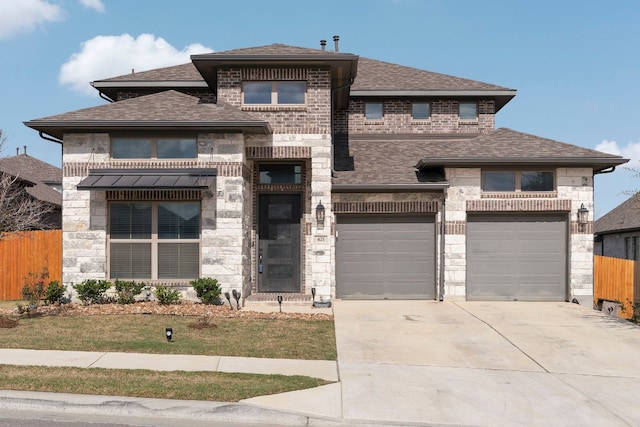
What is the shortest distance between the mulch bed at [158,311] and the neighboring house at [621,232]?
18.3 meters

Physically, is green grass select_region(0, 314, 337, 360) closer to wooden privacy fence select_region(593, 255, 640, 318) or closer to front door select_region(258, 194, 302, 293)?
front door select_region(258, 194, 302, 293)

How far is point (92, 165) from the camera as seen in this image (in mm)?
14648

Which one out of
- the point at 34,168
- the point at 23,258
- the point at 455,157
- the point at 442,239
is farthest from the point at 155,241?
the point at 34,168

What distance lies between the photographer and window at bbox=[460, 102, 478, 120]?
21453mm

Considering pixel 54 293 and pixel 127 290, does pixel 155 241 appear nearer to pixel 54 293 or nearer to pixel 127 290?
pixel 127 290

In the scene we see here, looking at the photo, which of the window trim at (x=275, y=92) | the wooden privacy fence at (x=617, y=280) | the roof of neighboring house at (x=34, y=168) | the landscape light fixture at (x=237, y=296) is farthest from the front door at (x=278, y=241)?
the roof of neighboring house at (x=34, y=168)

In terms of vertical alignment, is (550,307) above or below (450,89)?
below

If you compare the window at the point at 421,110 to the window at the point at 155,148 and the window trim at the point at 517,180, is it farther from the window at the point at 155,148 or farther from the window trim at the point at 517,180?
the window at the point at 155,148

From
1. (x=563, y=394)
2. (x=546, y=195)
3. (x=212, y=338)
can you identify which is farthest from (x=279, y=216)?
(x=563, y=394)

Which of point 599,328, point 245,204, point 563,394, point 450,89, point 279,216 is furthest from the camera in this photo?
point 450,89

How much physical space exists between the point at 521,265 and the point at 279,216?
7.16 meters

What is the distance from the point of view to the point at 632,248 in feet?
86.3

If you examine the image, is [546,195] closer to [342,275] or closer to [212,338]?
[342,275]

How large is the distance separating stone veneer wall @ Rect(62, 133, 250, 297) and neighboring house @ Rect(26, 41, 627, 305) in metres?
0.03
